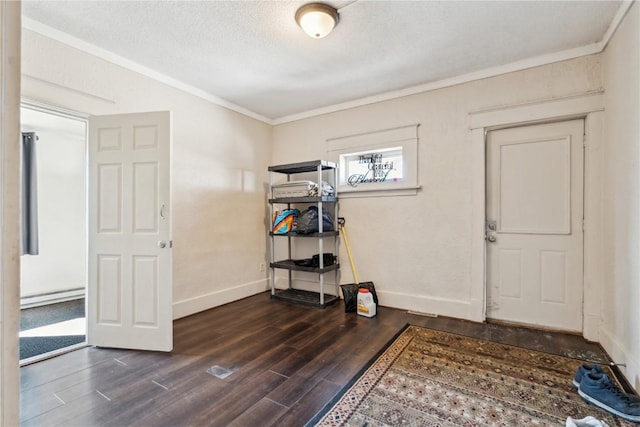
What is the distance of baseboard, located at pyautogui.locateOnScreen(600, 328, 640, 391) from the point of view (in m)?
2.02

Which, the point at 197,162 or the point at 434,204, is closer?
the point at 434,204

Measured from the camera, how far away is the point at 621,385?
207cm

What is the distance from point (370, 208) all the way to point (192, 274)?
7.38 ft

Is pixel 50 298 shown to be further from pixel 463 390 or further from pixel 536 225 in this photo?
pixel 536 225

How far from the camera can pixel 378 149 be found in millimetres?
3863

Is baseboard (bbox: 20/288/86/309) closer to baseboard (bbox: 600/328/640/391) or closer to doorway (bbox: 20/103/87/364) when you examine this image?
doorway (bbox: 20/103/87/364)

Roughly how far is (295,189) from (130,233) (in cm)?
194

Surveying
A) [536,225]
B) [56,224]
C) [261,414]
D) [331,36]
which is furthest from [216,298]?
[536,225]

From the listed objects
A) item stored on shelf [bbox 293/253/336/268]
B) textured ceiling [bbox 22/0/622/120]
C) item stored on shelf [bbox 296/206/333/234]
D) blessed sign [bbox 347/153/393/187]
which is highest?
textured ceiling [bbox 22/0/622/120]

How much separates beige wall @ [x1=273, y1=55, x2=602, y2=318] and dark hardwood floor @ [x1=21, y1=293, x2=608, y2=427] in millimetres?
389

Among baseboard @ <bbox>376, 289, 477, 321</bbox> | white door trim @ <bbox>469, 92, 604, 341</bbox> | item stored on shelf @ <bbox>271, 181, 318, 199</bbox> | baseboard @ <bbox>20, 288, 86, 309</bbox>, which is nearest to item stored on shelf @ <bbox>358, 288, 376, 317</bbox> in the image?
baseboard @ <bbox>376, 289, 477, 321</bbox>

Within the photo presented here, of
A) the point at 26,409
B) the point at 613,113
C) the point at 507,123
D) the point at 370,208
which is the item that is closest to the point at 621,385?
the point at 613,113

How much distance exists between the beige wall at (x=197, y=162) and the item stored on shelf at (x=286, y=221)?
0.45 metres

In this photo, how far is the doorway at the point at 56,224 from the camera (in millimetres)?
3980
